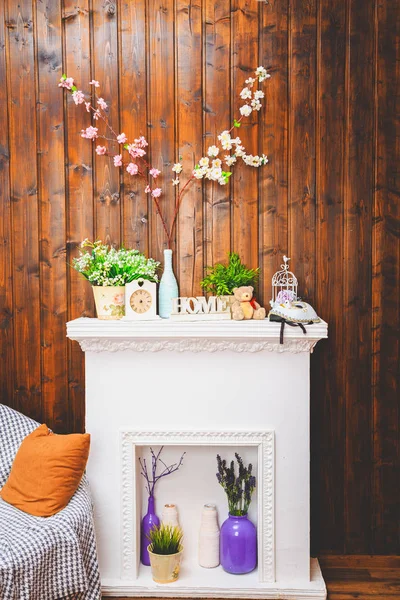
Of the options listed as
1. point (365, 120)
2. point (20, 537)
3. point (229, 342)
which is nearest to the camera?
point (20, 537)

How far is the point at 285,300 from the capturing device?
2.63m

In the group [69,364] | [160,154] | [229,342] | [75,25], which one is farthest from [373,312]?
[75,25]

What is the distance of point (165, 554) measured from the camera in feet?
8.28

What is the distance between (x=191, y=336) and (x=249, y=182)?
80 centimetres

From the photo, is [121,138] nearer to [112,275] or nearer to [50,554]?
[112,275]

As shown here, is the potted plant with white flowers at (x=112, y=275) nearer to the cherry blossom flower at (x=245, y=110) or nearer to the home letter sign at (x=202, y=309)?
the home letter sign at (x=202, y=309)

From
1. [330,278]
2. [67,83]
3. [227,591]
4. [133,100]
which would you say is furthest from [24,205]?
[227,591]

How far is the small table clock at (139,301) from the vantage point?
2.59 metres

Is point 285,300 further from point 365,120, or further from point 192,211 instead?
point 365,120

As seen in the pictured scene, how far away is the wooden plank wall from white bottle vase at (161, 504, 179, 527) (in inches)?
22.3

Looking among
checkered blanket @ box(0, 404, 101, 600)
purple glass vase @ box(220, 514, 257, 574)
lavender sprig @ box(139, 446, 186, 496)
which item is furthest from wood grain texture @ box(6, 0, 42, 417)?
purple glass vase @ box(220, 514, 257, 574)

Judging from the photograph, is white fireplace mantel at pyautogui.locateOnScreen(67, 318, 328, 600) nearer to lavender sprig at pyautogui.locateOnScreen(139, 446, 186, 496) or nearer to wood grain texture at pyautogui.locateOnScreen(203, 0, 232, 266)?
lavender sprig at pyautogui.locateOnScreen(139, 446, 186, 496)

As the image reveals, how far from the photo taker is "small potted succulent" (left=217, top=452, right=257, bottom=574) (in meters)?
2.58

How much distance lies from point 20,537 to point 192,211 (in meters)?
1.54
